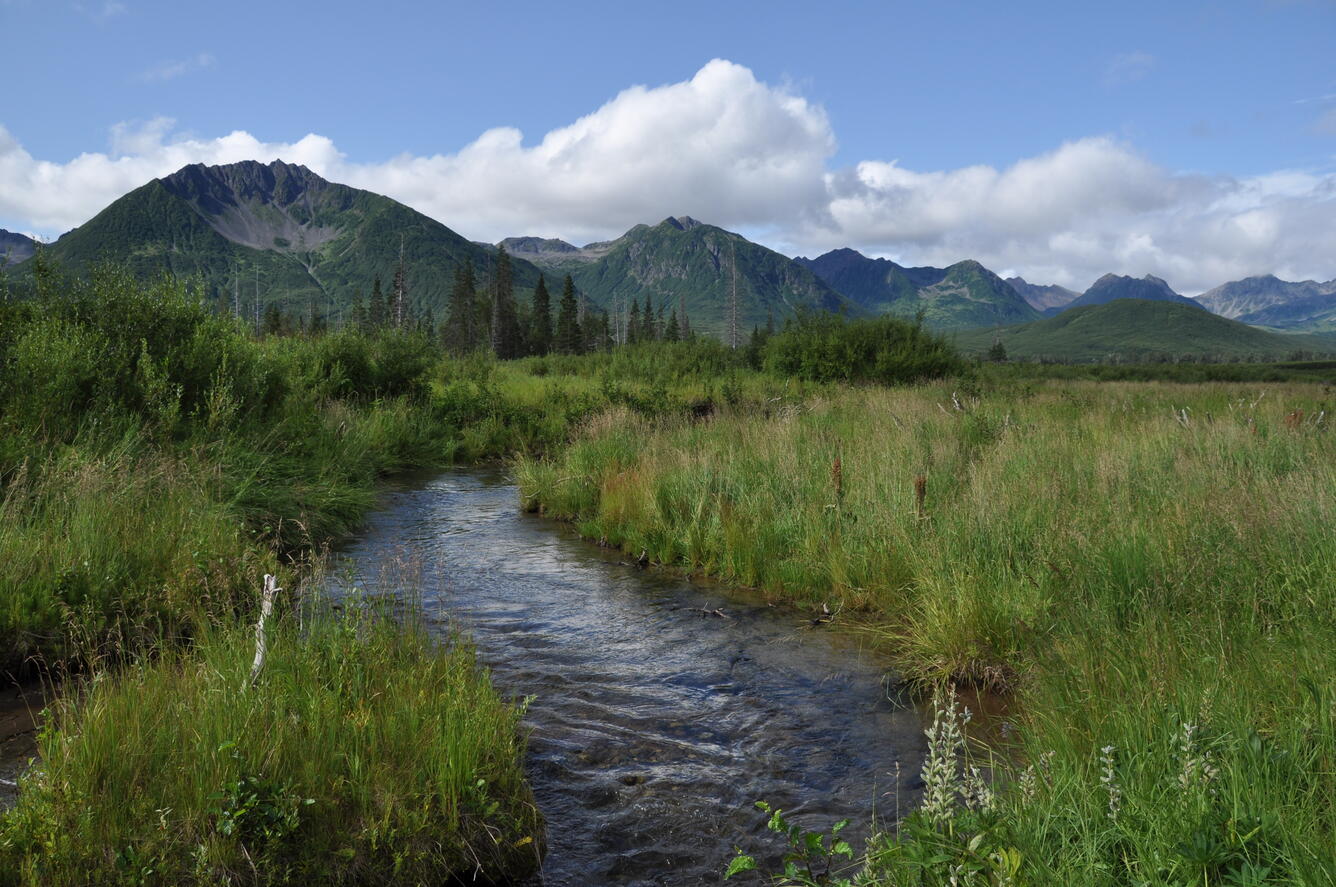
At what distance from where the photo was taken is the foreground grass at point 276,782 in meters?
2.93

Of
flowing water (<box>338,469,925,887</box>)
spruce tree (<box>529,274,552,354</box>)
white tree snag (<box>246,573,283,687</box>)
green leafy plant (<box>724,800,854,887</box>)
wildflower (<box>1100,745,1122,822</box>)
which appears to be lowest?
flowing water (<box>338,469,925,887</box>)

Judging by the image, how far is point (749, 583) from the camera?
8.57 metres

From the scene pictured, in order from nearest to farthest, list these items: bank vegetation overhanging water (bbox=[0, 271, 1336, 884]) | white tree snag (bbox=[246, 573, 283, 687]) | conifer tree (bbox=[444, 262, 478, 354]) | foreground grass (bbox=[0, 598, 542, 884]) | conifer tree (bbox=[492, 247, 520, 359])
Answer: bank vegetation overhanging water (bbox=[0, 271, 1336, 884]) < foreground grass (bbox=[0, 598, 542, 884]) < white tree snag (bbox=[246, 573, 283, 687]) < conifer tree (bbox=[492, 247, 520, 359]) < conifer tree (bbox=[444, 262, 478, 354])

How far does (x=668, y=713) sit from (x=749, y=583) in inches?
132

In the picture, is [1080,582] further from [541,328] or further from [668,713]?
[541,328]

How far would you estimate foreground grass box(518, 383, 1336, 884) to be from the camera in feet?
8.49

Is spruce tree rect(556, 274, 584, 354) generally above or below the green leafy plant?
above

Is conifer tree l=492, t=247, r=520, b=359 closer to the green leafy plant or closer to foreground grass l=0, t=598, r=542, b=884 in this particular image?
foreground grass l=0, t=598, r=542, b=884

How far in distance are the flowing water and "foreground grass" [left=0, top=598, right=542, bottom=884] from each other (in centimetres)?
53

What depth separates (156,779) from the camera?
3.15 meters

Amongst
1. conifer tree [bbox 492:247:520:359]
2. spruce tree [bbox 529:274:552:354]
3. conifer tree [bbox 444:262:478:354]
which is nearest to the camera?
conifer tree [bbox 492:247:520:359]

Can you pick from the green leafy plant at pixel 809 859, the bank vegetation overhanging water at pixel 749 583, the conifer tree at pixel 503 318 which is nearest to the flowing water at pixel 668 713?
the green leafy plant at pixel 809 859

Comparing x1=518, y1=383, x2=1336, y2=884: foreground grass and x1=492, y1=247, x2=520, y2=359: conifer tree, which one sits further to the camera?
x1=492, y1=247, x2=520, y2=359: conifer tree

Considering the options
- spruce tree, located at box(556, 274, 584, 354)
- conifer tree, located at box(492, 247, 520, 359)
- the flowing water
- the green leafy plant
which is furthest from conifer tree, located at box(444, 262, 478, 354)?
the green leafy plant
